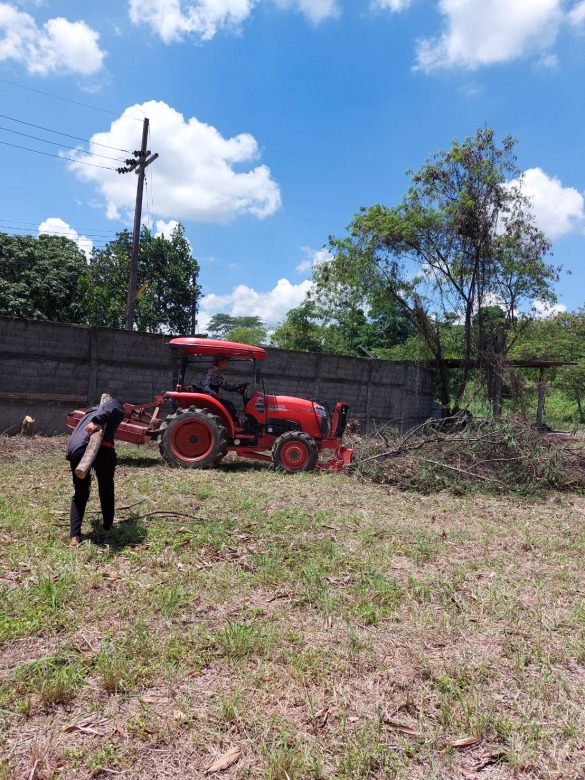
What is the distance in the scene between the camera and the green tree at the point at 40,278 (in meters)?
23.5

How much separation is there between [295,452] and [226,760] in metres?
6.31

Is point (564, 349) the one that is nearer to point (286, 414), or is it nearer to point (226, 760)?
point (286, 414)

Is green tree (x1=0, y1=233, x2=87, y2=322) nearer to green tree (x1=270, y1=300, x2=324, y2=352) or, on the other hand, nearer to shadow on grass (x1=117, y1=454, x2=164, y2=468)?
green tree (x1=270, y1=300, x2=324, y2=352)

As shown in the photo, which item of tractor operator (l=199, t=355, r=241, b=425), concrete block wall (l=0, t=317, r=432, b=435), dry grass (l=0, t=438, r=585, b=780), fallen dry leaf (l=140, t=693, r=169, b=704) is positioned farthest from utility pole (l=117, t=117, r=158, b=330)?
fallen dry leaf (l=140, t=693, r=169, b=704)

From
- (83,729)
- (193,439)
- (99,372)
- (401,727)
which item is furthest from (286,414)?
(83,729)

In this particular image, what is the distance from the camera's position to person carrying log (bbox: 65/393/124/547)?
4473mm

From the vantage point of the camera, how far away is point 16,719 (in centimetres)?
246

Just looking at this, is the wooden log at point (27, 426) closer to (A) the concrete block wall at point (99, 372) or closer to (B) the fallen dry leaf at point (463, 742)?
(A) the concrete block wall at point (99, 372)

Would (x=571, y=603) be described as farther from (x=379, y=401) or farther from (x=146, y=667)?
(x=379, y=401)

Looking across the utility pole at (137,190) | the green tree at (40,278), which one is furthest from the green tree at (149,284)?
the utility pole at (137,190)

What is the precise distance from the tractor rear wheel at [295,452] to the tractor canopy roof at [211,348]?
137 centimetres

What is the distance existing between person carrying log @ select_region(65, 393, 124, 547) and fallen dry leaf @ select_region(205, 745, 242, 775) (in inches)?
98.9

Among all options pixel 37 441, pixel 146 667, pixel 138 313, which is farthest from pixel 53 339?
pixel 138 313

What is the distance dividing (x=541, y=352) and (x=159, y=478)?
66.0ft
